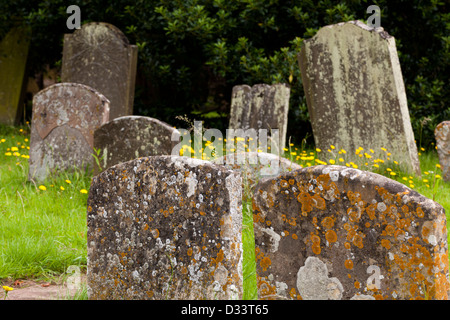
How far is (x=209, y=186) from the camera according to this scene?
223 cm

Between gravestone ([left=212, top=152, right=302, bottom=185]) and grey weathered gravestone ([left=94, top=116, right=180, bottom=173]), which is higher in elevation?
grey weathered gravestone ([left=94, top=116, right=180, bottom=173])

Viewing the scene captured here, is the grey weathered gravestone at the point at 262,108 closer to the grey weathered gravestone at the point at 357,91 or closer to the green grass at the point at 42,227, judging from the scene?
the grey weathered gravestone at the point at 357,91

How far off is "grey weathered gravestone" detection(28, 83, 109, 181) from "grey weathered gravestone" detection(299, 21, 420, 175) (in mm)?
2552

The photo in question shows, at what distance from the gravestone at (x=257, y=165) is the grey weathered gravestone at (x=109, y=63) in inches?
122

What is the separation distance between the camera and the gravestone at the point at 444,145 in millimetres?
5531

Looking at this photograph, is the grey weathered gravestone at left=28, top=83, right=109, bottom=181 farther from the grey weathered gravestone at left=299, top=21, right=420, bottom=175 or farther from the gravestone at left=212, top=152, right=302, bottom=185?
the grey weathered gravestone at left=299, top=21, right=420, bottom=175

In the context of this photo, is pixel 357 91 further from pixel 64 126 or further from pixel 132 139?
pixel 64 126

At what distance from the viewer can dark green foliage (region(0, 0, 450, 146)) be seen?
25.8 ft

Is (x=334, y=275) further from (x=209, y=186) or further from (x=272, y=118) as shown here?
(x=272, y=118)

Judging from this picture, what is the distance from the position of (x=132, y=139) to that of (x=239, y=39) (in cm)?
380

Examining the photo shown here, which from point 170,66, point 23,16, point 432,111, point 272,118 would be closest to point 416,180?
point 272,118

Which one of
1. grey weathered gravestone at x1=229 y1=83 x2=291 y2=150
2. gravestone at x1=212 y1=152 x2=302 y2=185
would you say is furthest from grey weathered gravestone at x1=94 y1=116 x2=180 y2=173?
grey weathered gravestone at x1=229 y1=83 x2=291 y2=150

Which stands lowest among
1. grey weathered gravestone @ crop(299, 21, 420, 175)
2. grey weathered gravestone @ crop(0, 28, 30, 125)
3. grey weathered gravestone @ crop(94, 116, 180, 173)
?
grey weathered gravestone @ crop(94, 116, 180, 173)

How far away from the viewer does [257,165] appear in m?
4.52
